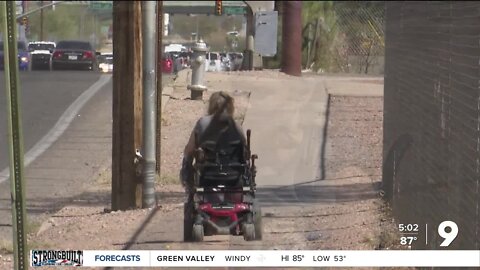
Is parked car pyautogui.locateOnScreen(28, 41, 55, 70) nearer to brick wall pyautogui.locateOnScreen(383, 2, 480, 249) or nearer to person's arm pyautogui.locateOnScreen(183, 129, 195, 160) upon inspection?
person's arm pyautogui.locateOnScreen(183, 129, 195, 160)

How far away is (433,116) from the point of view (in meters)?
5.89

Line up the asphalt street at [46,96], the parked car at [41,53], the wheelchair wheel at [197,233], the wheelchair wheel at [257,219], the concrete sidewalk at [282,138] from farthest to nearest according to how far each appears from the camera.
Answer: the asphalt street at [46,96]
the parked car at [41,53]
the concrete sidewalk at [282,138]
the wheelchair wheel at [257,219]
the wheelchair wheel at [197,233]

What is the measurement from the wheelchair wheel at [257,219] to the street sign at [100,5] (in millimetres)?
1789

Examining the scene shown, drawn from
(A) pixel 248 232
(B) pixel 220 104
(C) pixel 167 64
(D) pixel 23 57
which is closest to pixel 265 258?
(A) pixel 248 232

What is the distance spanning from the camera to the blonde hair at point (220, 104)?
5.54 m

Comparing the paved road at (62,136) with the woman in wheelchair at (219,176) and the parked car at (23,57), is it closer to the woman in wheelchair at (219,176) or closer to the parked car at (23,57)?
the parked car at (23,57)

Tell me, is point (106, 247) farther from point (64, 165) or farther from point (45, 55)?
point (64, 165)

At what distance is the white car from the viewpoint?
6.61 meters

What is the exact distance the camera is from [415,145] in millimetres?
6340

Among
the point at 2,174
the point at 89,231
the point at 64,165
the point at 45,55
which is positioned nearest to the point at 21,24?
the point at 45,55

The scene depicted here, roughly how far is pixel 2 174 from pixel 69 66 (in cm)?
94

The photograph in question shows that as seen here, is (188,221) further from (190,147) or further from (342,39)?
(342,39)

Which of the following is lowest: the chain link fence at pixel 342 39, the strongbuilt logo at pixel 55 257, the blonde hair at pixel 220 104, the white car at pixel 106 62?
the strongbuilt logo at pixel 55 257

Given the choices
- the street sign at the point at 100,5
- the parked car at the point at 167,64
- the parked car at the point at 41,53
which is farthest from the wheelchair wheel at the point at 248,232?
the street sign at the point at 100,5
